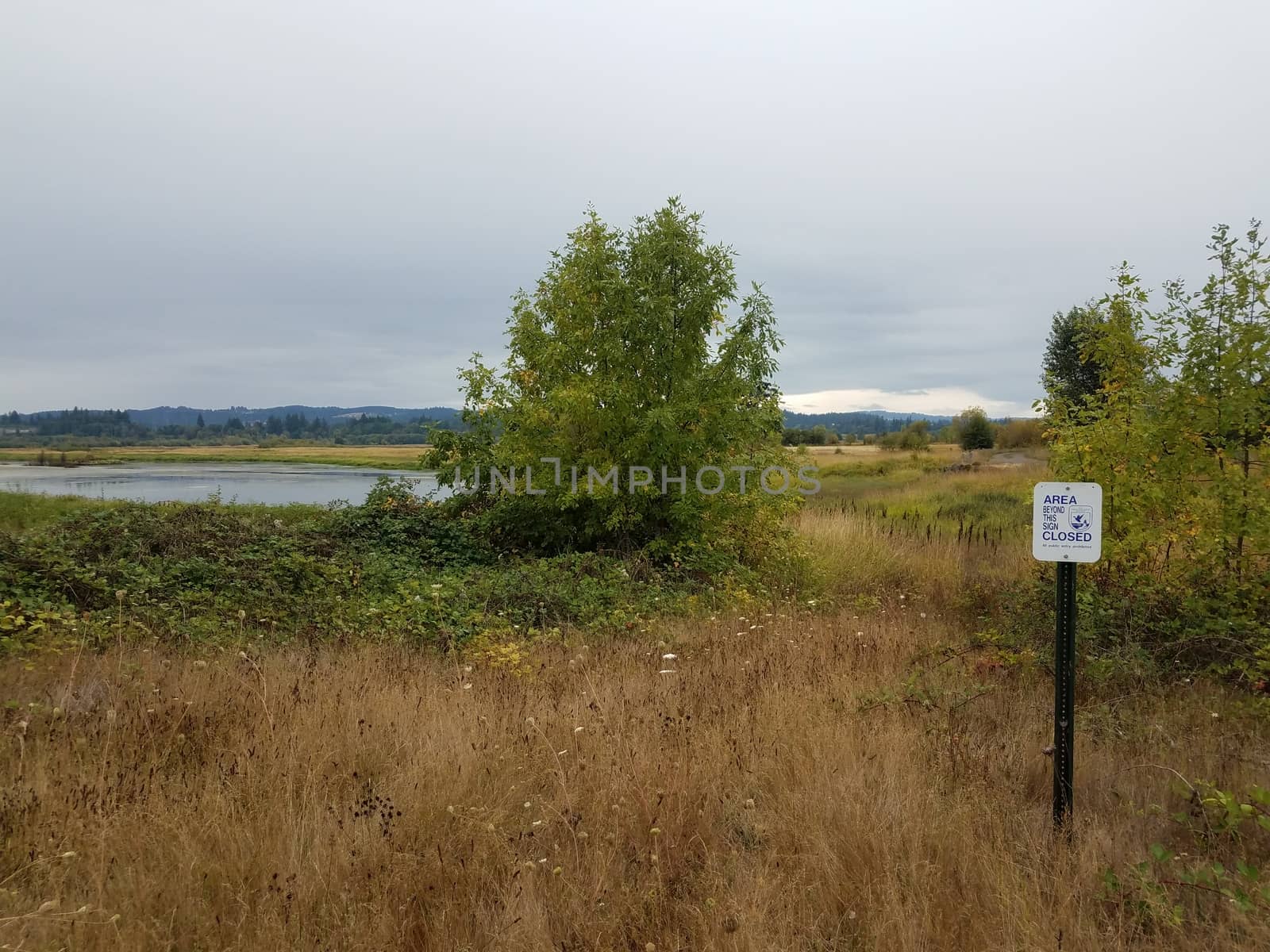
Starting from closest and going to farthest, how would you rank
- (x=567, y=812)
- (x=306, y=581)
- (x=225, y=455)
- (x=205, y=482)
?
(x=567, y=812) → (x=306, y=581) → (x=205, y=482) → (x=225, y=455)

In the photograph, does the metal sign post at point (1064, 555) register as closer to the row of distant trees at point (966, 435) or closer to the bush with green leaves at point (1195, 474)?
the bush with green leaves at point (1195, 474)

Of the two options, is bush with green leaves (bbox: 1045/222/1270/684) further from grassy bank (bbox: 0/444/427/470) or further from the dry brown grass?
grassy bank (bbox: 0/444/427/470)

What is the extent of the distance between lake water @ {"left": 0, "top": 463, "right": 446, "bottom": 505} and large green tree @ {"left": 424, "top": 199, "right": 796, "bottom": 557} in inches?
162

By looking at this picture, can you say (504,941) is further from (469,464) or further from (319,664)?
(469,464)

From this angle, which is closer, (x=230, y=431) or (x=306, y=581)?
(x=306, y=581)

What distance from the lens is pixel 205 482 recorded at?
2686 centimetres

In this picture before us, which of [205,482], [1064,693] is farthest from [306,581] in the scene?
[205,482]

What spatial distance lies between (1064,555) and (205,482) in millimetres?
Answer: 29835

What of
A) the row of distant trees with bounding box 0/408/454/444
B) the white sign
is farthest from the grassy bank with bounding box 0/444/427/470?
the white sign

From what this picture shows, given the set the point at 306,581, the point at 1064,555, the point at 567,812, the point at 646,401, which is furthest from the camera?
the point at 646,401

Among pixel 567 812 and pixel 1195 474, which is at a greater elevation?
pixel 1195 474

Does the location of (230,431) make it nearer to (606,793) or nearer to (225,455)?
(225,455)

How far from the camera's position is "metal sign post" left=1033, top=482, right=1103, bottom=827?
132 inches

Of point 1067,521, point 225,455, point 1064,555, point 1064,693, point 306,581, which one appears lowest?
point 306,581
